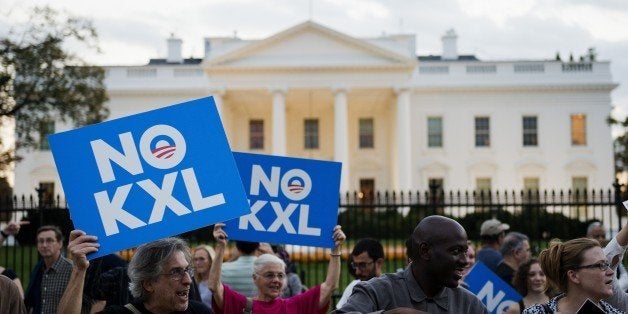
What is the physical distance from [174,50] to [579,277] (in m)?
52.3

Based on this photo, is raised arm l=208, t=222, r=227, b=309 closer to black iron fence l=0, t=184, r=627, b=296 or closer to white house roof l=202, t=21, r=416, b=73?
black iron fence l=0, t=184, r=627, b=296

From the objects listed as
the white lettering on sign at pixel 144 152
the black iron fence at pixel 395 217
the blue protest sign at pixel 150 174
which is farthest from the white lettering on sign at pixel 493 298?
the black iron fence at pixel 395 217

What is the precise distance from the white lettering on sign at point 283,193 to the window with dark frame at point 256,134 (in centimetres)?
4021

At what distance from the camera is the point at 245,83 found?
4172cm

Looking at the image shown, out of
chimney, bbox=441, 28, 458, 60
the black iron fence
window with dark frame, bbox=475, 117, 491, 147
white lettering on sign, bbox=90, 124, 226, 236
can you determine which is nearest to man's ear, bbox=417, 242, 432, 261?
white lettering on sign, bbox=90, 124, 226, 236

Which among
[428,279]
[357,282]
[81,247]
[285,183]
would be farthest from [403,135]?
[428,279]

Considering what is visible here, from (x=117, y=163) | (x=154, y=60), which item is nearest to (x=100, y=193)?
(x=117, y=163)

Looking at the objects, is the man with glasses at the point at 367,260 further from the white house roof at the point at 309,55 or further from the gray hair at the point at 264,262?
the white house roof at the point at 309,55

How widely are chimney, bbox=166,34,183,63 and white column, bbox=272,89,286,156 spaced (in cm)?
1473

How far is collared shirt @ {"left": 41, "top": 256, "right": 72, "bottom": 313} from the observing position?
6215 millimetres

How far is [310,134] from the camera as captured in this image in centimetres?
4594

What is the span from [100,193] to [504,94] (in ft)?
143

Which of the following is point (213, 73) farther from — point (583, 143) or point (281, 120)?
point (583, 143)

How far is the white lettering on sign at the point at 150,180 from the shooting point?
409 cm
